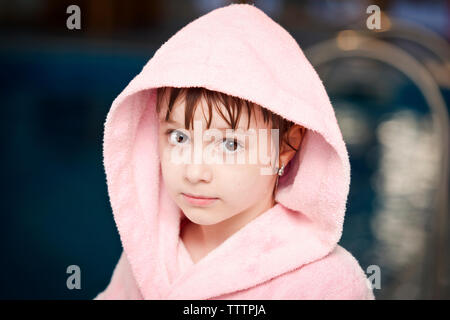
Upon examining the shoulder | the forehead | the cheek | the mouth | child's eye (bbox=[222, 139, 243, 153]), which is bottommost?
the shoulder

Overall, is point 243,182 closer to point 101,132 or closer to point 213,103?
point 213,103

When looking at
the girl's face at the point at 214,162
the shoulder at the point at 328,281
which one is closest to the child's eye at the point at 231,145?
the girl's face at the point at 214,162

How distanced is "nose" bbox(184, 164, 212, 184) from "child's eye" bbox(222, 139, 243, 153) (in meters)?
0.03

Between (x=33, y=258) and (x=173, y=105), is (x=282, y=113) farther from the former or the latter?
(x=33, y=258)

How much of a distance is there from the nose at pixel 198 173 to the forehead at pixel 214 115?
0.04m

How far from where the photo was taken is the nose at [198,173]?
577 mm

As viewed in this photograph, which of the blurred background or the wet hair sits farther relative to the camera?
the blurred background

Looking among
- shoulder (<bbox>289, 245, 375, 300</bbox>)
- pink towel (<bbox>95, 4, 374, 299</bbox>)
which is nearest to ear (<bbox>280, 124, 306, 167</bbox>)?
pink towel (<bbox>95, 4, 374, 299</bbox>)

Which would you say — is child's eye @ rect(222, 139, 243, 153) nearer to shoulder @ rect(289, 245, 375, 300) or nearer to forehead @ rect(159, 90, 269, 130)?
forehead @ rect(159, 90, 269, 130)

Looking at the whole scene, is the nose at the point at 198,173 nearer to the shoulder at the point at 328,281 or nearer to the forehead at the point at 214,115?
the forehead at the point at 214,115

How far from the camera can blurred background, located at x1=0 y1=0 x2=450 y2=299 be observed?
1.37m

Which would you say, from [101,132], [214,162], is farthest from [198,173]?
[101,132]

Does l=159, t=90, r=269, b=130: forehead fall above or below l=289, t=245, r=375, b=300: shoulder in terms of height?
above
